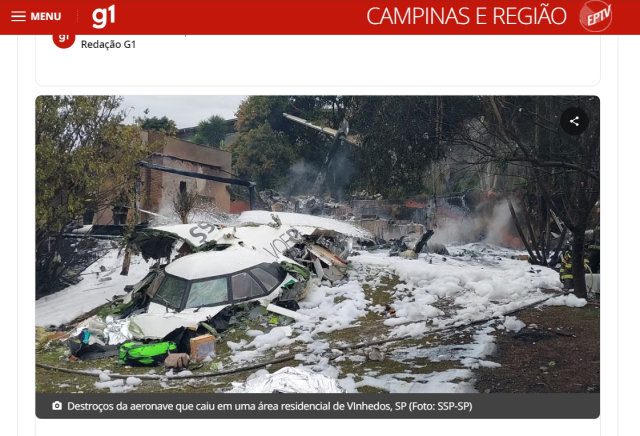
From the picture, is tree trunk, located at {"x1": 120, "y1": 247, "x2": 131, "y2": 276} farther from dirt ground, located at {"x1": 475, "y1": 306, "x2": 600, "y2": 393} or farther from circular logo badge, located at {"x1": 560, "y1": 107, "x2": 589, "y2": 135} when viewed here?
circular logo badge, located at {"x1": 560, "y1": 107, "x2": 589, "y2": 135}

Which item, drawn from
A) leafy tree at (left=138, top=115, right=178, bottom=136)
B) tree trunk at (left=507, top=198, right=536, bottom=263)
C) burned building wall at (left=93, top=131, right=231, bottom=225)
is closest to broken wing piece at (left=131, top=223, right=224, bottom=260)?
burned building wall at (left=93, top=131, right=231, bottom=225)

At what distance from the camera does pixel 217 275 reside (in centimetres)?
693

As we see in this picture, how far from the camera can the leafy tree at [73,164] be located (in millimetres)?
6000

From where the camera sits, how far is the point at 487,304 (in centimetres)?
671

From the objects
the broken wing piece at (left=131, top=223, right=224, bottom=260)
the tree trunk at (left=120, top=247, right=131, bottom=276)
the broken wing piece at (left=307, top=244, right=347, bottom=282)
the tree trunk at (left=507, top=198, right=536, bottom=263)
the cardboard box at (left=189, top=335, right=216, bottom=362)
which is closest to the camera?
the cardboard box at (left=189, top=335, right=216, bottom=362)

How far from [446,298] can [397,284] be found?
55.8 inches

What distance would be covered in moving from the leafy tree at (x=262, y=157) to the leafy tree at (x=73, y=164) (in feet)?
5.31

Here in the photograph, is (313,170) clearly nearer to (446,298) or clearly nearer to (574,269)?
(446,298)

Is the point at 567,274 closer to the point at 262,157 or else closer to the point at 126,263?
the point at 262,157

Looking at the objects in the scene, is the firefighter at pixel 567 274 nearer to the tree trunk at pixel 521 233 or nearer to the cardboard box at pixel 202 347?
the tree trunk at pixel 521 233
